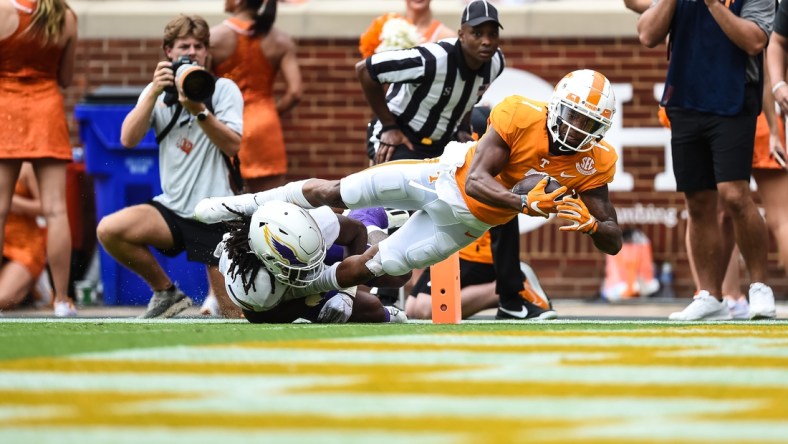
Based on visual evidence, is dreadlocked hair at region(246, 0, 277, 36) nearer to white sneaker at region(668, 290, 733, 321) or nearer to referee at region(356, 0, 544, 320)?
referee at region(356, 0, 544, 320)

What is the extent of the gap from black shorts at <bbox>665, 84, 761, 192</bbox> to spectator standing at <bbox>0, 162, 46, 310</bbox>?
12.8ft

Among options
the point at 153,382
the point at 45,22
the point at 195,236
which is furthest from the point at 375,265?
the point at 153,382

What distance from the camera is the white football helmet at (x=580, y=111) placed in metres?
5.96

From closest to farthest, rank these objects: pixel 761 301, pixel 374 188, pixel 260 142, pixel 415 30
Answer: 1. pixel 374 188
2. pixel 761 301
3. pixel 415 30
4. pixel 260 142

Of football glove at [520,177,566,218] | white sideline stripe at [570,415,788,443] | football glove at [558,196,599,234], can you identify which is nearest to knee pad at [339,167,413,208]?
football glove at [520,177,566,218]

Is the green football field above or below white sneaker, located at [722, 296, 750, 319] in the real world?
above

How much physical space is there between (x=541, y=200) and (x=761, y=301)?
2108 mm

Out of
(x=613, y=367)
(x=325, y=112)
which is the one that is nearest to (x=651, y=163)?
(x=325, y=112)

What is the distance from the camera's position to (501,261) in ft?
25.2

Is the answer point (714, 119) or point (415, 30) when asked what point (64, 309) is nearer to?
point (415, 30)

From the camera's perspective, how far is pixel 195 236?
7.48m

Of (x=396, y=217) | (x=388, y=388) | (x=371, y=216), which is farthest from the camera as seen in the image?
(x=396, y=217)

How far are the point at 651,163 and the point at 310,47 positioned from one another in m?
2.81

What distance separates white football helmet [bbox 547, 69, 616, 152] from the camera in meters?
5.96
